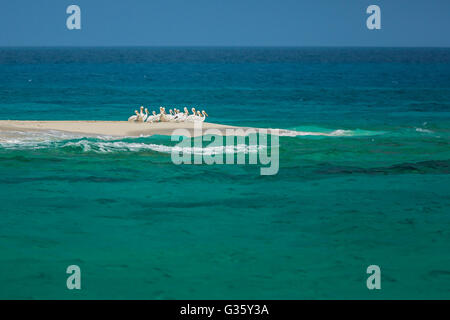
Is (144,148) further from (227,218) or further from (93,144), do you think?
(227,218)

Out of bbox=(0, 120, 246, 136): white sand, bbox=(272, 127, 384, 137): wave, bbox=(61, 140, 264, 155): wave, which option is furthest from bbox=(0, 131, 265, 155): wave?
bbox=(272, 127, 384, 137): wave

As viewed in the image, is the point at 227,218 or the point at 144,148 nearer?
the point at 227,218

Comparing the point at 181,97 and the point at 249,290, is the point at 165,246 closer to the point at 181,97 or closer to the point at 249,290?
the point at 249,290

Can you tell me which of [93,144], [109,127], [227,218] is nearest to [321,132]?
[109,127]

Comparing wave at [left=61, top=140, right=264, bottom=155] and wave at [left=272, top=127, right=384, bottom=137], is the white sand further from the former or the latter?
wave at [left=272, top=127, right=384, bottom=137]

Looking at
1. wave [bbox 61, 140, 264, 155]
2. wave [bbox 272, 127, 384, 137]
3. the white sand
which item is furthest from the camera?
wave [bbox 272, 127, 384, 137]

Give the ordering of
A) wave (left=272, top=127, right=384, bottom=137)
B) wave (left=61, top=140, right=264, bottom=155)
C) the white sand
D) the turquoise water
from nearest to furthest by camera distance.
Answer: the turquoise water, wave (left=61, top=140, right=264, bottom=155), the white sand, wave (left=272, top=127, right=384, bottom=137)

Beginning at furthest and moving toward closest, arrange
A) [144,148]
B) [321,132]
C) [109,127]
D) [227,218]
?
[321,132]
[109,127]
[144,148]
[227,218]

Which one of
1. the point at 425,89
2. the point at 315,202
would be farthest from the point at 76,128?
the point at 425,89
